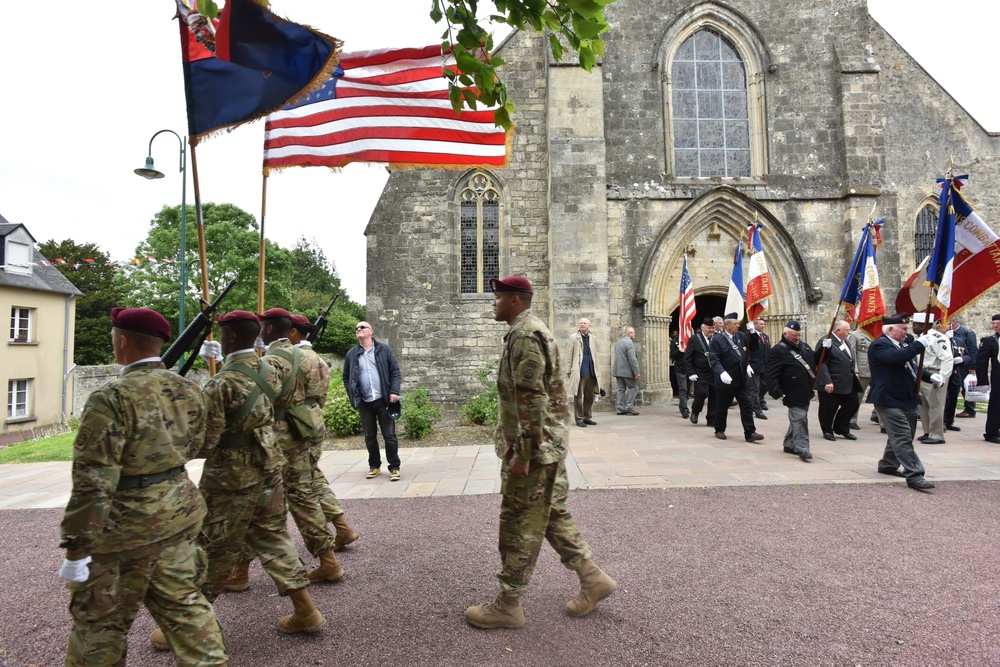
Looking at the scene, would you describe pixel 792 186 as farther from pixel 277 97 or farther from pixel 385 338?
pixel 277 97

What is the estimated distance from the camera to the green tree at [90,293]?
116 ft

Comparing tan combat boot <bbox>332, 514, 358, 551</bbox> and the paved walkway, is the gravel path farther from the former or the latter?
the paved walkway

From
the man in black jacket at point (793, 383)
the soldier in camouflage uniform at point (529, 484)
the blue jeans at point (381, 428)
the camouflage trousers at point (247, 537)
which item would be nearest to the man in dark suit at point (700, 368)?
the man in black jacket at point (793, 383)

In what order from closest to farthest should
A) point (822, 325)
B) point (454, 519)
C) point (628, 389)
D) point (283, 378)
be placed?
point (283, 378) < point (454, 519) < point (628, 389) < point (822, 325)

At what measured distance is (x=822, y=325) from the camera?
529 inches

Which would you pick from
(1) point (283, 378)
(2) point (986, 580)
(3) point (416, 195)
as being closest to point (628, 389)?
(3) point (416, 195)

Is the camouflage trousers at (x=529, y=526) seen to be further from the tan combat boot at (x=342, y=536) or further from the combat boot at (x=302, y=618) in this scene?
the tan combat boot at (x=342, y=536)

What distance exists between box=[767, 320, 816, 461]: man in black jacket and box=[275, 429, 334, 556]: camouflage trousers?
20.2ft

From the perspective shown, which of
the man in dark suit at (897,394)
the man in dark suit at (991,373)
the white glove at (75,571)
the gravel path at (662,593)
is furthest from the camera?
the man in dark suit at (991,373)

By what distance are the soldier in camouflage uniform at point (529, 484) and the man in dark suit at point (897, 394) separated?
4.54 meters

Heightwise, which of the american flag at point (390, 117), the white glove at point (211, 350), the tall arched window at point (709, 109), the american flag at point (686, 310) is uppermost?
the tall arched window at point (709, 109)

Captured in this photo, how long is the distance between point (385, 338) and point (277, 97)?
1052 cm

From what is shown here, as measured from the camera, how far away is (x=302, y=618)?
310 cm

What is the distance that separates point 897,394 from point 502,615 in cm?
535
